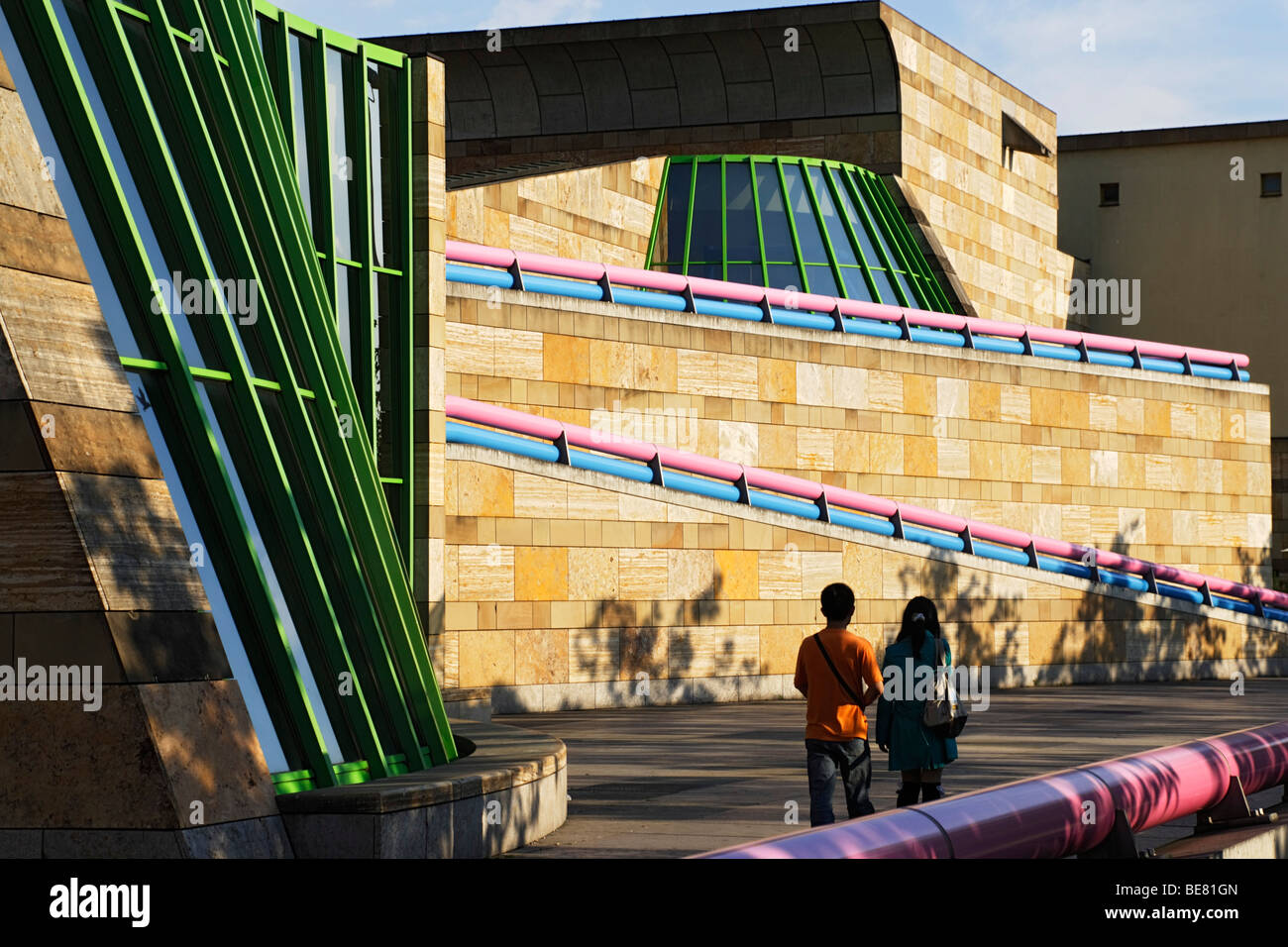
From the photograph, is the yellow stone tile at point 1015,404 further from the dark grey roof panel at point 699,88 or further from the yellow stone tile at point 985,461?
the dark grey roof panel at point 699,88

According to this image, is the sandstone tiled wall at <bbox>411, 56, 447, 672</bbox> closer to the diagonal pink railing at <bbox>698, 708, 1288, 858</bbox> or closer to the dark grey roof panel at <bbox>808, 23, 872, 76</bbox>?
the diagonal pink railing at <bbox>698, 708, 1288, 858</bbox>

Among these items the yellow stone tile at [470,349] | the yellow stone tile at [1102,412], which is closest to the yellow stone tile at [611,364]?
the yellow stone tile at [470,349]

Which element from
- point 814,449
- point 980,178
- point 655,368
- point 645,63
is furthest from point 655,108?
point 655,368

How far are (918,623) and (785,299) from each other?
1781cm

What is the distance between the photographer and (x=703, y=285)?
86.5 feet

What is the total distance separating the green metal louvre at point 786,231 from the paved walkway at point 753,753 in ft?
36.2

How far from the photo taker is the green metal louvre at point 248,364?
387 inches

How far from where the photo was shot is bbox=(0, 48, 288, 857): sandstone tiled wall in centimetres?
804

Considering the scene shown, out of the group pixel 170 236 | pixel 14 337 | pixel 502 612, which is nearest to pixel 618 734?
pixel 502 612

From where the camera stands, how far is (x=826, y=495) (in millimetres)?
23875

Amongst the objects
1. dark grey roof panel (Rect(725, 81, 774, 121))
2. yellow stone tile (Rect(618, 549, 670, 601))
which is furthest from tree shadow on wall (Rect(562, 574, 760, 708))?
dark grey roof panel (Rect(725, 81, 774, 121))

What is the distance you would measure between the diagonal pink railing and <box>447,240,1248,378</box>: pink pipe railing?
1469cm

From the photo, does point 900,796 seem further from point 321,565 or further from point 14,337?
point 14,337
